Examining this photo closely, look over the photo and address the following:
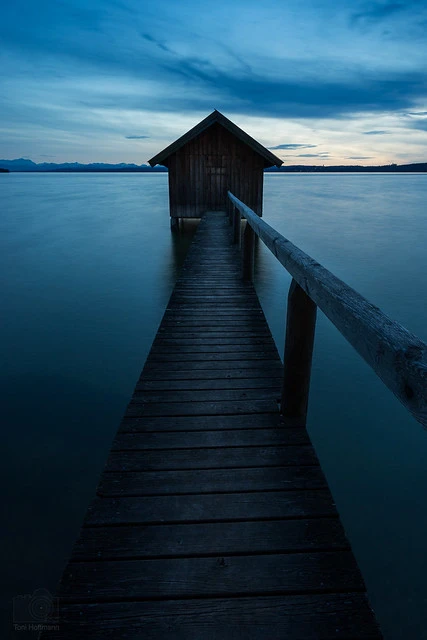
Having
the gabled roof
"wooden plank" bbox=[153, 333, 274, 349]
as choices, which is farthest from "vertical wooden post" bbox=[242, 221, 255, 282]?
the gabled roof

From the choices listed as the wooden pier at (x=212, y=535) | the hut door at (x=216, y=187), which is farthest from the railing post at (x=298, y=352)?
the hut door at (x=216, y=187)

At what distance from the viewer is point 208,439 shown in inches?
111

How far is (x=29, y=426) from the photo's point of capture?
505cm

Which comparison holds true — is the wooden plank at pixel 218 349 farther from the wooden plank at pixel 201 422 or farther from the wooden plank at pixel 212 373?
the wooden plank at pixel 201 422

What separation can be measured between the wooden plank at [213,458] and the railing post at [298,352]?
1.19 feet

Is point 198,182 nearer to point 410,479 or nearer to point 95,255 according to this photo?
point 95,255

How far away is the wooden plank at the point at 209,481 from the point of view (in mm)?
2324

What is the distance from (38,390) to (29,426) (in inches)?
38.0

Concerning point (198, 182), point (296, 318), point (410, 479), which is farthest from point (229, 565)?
point (198, 182)

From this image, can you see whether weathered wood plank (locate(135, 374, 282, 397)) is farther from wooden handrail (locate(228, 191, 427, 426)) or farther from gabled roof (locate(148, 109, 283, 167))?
gabled roof (locate(148, 109, 283, 167))

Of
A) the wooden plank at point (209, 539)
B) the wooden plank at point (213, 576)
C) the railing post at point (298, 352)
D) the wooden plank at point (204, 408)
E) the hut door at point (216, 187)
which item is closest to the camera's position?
the wooden plank at point (213, 576)

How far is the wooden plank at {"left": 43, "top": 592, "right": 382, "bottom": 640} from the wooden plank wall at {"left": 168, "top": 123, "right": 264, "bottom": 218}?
16781mm

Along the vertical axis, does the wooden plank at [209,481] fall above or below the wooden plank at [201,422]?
above

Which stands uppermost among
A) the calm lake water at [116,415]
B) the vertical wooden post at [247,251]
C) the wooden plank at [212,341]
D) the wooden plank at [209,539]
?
the vertical wooden post at [247,251]
